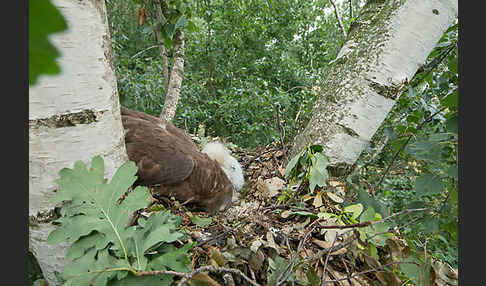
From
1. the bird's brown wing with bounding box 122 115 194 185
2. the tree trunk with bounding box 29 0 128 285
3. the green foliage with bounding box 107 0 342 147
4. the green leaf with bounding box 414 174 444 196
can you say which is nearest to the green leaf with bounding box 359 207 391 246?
the green leaf with bounding box 414 174 444 196

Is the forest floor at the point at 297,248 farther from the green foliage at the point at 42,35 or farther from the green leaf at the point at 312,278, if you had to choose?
the green foliage at the point at 42,35

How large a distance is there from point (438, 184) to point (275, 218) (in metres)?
0.50

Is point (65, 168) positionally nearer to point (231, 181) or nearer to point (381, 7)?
point (381, 7)

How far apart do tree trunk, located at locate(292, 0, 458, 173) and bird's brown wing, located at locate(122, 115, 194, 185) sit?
0.69 meters

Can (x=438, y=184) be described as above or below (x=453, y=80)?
below

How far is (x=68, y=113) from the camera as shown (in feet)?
1.79

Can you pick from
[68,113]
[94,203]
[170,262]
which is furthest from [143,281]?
[68,113]

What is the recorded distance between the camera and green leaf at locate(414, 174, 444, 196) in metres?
0.71

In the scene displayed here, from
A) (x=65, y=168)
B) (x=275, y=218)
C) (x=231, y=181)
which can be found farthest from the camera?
(x=231, y=181)

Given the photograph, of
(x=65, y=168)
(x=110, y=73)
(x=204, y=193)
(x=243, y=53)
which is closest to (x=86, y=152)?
(x=65, y=168)

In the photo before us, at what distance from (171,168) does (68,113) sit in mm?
868

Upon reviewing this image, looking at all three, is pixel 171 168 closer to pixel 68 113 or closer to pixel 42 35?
pixel 68 113

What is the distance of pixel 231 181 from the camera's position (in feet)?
6.53

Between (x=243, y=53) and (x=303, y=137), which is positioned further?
(x=243, y=53)
